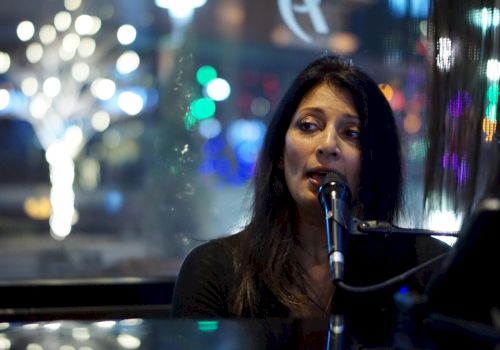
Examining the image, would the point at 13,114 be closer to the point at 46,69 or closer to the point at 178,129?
the point at 46,69

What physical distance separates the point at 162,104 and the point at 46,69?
537 centimetres

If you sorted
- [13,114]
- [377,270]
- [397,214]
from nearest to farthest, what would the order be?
[377,270] < [397,214] < [13,114]

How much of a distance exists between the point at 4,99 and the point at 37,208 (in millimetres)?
3689

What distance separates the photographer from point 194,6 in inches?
113

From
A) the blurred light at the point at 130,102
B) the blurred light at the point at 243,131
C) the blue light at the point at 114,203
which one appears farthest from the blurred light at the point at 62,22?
the blue light at the point at 114,203

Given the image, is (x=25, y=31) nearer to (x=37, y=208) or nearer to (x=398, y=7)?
(x=398, y=7)

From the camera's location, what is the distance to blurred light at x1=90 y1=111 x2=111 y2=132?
9562 millimetres

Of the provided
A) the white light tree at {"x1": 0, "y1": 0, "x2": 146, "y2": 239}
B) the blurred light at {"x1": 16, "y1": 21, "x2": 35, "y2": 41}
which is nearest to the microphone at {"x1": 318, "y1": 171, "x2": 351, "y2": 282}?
the white light tree at {"x1": 0, "y1": 0, "x2": 146, "y2": 239}

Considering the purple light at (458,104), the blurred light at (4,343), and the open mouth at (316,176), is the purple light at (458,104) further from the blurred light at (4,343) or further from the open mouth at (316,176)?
the blurred light at (4,343)

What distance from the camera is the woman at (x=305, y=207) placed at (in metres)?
1.52

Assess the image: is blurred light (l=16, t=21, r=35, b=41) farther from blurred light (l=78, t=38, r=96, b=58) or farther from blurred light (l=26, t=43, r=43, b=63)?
blurred light (l=26, t=43, r=43, b=63)

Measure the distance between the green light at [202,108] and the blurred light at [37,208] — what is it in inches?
339

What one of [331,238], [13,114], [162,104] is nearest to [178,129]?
[162,104]

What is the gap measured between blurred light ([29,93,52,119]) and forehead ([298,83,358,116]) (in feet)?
22.2
